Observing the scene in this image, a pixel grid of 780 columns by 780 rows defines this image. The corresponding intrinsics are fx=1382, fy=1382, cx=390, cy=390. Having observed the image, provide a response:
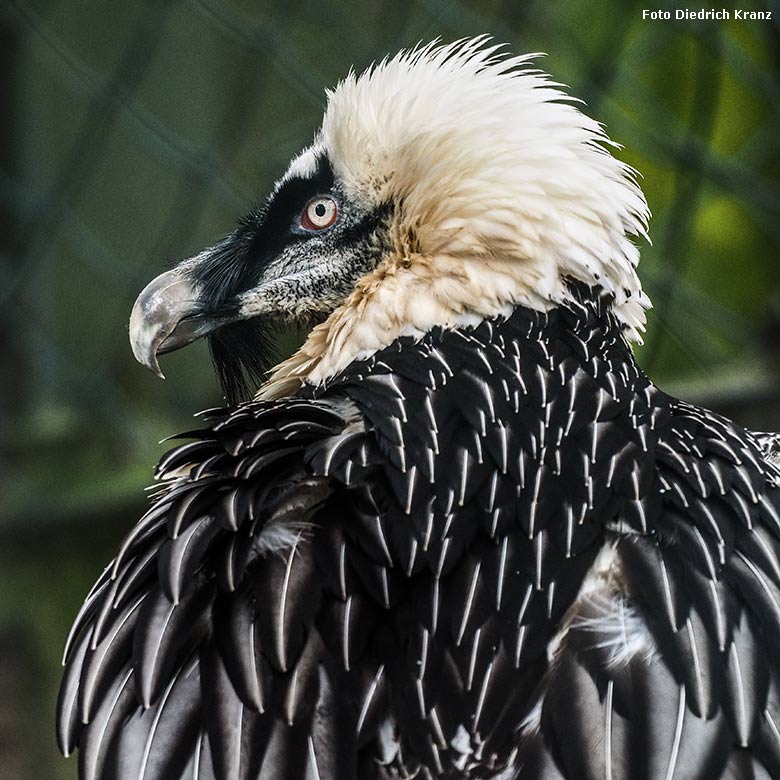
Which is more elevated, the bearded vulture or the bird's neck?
the bird's neck

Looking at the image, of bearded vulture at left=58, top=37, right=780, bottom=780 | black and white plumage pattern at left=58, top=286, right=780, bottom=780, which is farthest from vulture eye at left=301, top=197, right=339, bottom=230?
black and white plumage pattern at left=58, top=286, right=780, bottom=780

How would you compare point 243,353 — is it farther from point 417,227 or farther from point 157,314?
point 417,227

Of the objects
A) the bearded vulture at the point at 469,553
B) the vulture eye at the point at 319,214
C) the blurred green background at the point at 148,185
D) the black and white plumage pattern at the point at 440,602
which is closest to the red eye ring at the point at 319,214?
the vulture eye at the point at 319,214

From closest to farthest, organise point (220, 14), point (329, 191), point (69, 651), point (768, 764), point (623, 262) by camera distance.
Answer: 1. point (768, 764)
2. point (69, 651)
3. point (623, 262)
4. point (329, 191)
5. point (220, 14)

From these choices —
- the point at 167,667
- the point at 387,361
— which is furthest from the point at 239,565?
the point at 387,361

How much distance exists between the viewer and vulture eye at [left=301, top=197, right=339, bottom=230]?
7.79 feet

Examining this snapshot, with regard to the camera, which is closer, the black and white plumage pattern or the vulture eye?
the black and white plumage pattern

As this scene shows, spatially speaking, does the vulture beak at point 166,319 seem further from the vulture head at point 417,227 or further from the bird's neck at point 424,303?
the bird's neck at point 424,303

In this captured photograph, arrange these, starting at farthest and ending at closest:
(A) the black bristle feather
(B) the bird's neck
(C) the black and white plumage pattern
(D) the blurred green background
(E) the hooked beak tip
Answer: (D) the blurred green background < (A) the black bristle feather < (E) the hooked beak tip < (B) the bird's neck < (C) the black and white plumage pattern

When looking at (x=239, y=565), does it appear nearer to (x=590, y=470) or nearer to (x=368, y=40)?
(x=590, y=470)

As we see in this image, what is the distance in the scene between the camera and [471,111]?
2.28 meters

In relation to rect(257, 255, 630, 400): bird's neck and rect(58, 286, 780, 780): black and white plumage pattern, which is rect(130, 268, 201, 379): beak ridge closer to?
rect(257, 255, 630, 400): bird's neck

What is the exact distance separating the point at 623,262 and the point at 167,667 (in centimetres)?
99

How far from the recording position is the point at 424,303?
2146mm
